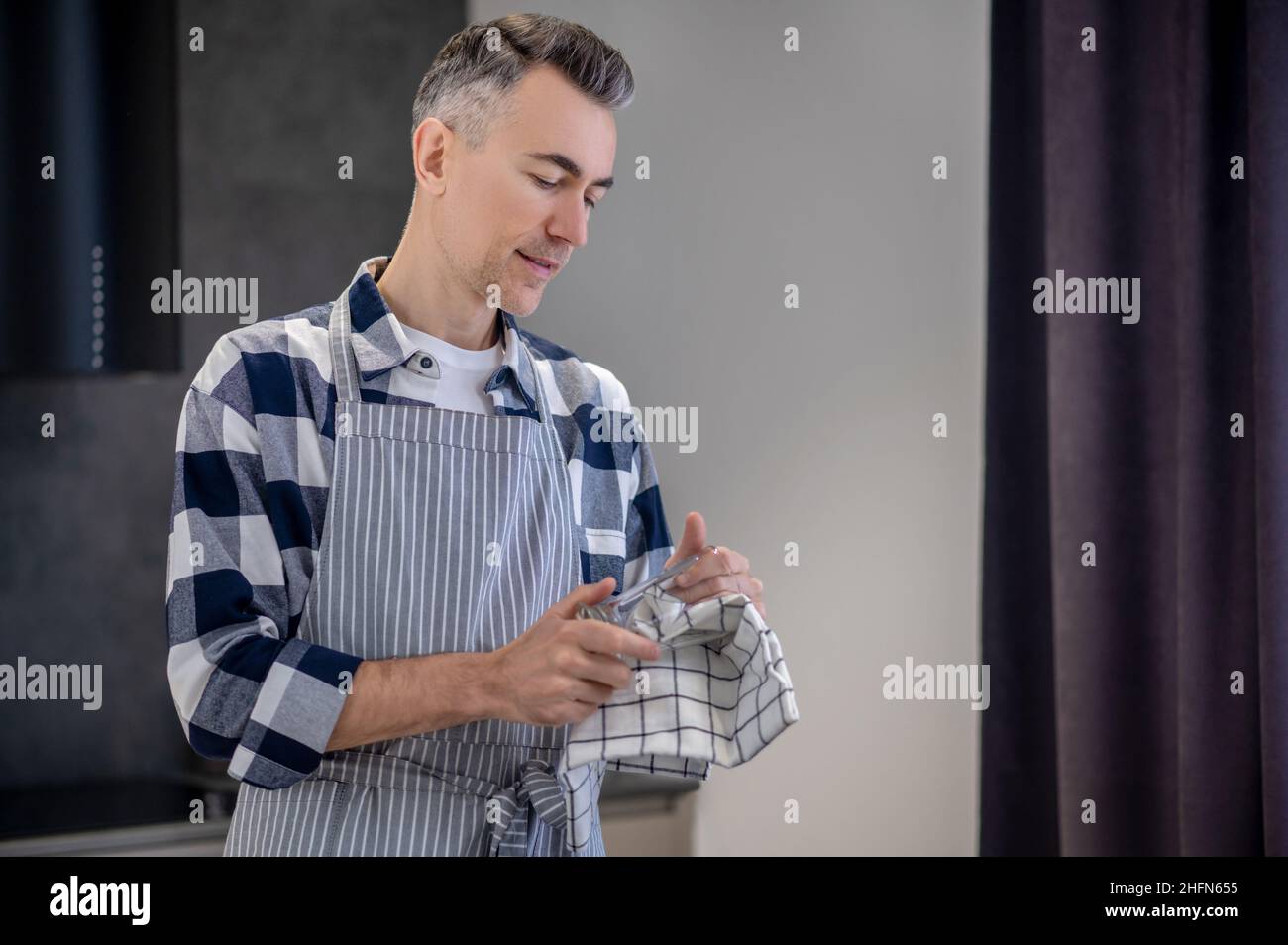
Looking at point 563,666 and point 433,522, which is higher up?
point 433,522

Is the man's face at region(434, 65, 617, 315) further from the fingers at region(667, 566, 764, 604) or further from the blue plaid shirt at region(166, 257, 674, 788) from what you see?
the fingers at region(667, 566, 764, 604)

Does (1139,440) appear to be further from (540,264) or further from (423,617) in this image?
(423,617)

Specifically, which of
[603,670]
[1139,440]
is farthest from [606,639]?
[1139,440]

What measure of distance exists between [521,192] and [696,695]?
458mm

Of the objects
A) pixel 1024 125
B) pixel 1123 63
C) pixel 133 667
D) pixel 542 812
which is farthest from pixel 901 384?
pixel 133 667

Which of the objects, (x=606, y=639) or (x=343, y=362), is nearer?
(x=606, y=639)

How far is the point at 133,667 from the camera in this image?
232 centimetres

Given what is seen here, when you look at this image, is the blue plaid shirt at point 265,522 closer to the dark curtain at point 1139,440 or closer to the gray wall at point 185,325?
the dark curtain at point 1139,440

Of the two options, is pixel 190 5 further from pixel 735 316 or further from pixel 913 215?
pixel 913 215

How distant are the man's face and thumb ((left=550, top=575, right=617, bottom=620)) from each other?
30cm

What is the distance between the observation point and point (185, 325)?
2.34 m
